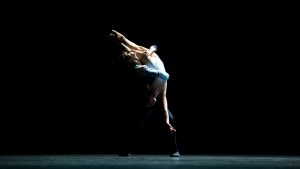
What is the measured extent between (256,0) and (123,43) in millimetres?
3138

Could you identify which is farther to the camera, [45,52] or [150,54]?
[45,52]

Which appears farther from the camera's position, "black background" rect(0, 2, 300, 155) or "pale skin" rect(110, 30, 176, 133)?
"black background" rect(0, 2, 300, 155)

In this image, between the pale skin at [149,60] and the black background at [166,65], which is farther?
the black background at [166,65]

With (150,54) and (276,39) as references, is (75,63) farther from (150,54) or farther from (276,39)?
(276,39)

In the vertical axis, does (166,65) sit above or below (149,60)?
above

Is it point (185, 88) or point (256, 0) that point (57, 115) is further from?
point (256, 0)

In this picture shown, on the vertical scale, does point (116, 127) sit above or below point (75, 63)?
below

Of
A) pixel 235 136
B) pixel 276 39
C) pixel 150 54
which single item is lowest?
pixel 235 136

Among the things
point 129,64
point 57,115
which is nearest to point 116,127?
point 57,115

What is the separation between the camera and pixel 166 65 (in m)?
10.5

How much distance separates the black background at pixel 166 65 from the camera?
10430 mm

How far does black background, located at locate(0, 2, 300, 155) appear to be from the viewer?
10.4 metres

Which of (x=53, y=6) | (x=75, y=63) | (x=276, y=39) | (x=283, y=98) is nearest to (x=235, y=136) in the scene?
(x=283, y=98)

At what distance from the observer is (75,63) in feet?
34.3
